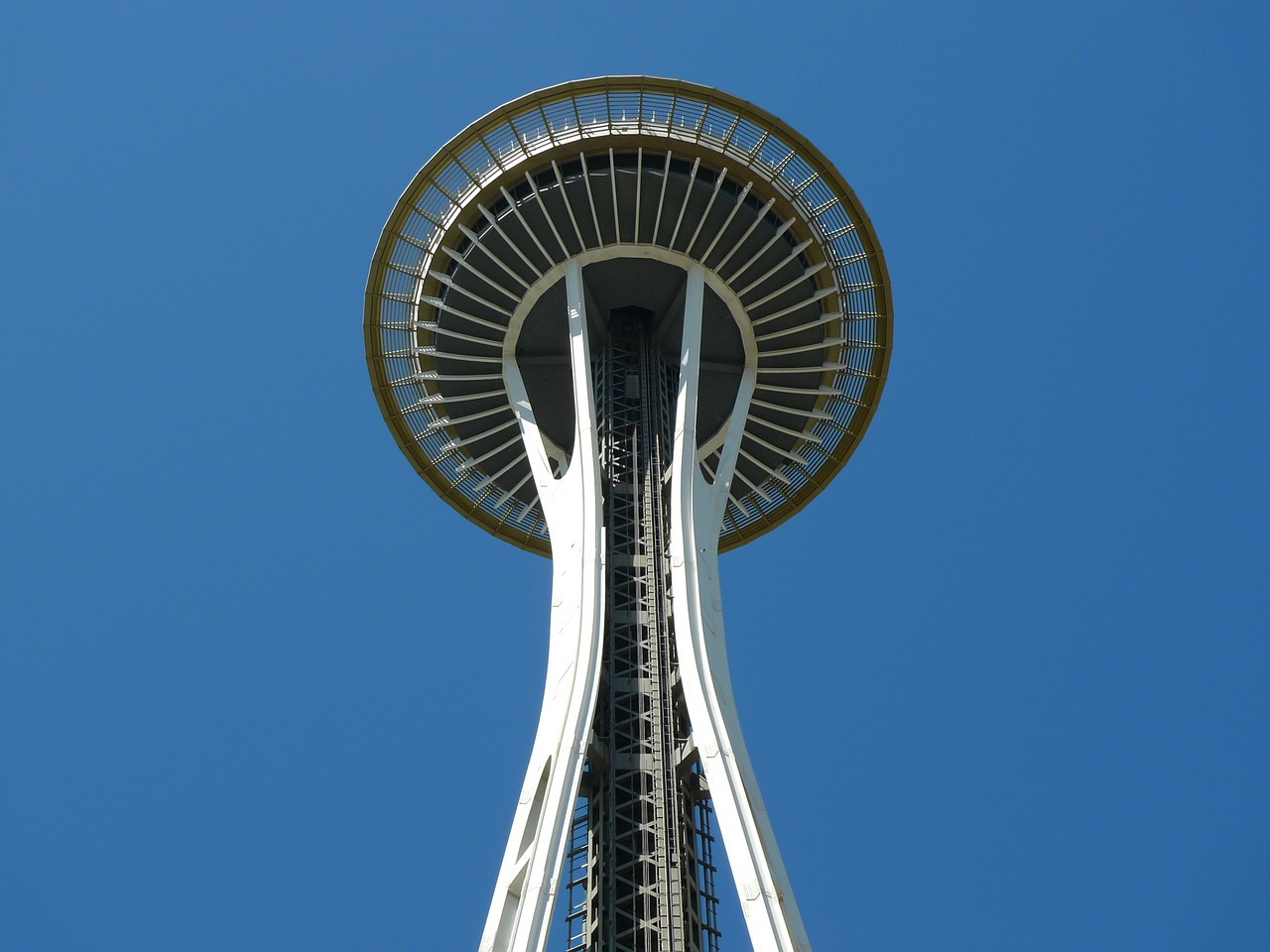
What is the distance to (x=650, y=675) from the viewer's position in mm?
27938

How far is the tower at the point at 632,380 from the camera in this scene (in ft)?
85.6

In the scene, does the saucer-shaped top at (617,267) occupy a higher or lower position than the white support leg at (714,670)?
higher

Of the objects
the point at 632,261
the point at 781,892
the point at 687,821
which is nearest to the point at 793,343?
the point at 632,261

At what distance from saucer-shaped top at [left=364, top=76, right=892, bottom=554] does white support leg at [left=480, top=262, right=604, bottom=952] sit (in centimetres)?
154

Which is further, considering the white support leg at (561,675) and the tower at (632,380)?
the tower at (632,380)

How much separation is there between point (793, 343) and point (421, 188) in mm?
10061

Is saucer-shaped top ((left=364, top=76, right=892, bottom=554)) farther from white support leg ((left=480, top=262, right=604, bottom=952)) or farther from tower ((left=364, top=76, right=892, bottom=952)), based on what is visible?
white support leg ((left=480, top=262, right=604, bottom=952))

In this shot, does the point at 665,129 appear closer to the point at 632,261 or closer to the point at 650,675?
the point at 632,261

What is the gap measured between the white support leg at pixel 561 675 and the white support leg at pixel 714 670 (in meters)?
1.78

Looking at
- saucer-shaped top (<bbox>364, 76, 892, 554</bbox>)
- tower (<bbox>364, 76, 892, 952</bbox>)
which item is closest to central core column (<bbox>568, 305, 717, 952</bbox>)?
tower (<bbox>364, 76, 892, 952</bbox>)

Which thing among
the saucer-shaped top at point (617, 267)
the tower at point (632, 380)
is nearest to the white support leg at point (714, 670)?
the tower at point (632, 380)

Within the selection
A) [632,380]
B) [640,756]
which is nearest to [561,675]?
[640,756]

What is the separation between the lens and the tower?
26.1 metres

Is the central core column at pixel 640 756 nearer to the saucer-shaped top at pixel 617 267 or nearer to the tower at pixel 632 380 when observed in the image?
the tower at pixel 632 380
